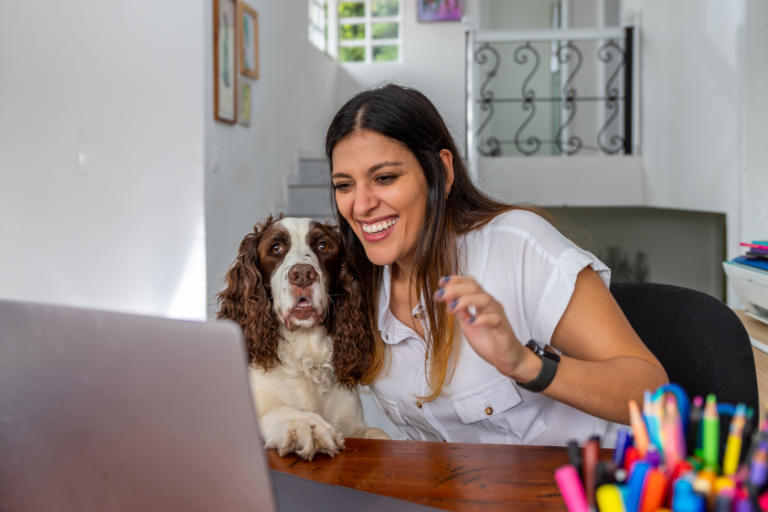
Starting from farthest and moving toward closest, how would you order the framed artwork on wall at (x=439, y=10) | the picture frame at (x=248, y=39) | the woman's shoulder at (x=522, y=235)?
1. the framed artwork on wall at (x=439, y=10)
2. the picture frame at (x=248, y=39)
3. the woman's shoulder at (x=522, y=235)

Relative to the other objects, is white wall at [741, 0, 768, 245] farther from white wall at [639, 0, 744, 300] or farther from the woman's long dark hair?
the woman's long dark hair

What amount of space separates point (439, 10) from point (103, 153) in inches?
190

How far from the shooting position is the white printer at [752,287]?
1.63m

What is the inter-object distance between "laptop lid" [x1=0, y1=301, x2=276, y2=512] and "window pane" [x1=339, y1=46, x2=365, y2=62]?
7174mm

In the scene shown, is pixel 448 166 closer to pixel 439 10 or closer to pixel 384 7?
pixel 439 10

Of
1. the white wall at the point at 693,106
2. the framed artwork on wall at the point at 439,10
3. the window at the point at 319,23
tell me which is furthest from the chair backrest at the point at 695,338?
the framed artwork on wall at the point at 439,10

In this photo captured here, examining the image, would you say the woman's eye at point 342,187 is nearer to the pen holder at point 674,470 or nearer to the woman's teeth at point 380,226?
the woman's teeth at point 380,226

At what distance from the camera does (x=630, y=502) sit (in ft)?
1.25

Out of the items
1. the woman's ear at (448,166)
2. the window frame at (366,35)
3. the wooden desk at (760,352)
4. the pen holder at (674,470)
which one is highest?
the window frame at (366,35)

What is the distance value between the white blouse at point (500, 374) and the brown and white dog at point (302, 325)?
0.14 meters

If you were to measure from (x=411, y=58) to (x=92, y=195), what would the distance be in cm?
467

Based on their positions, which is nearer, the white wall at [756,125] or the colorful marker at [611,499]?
the colorful marker at [611,499]

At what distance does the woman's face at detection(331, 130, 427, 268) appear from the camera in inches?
47.0

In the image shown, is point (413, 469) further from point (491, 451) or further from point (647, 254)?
point (647, 254)
